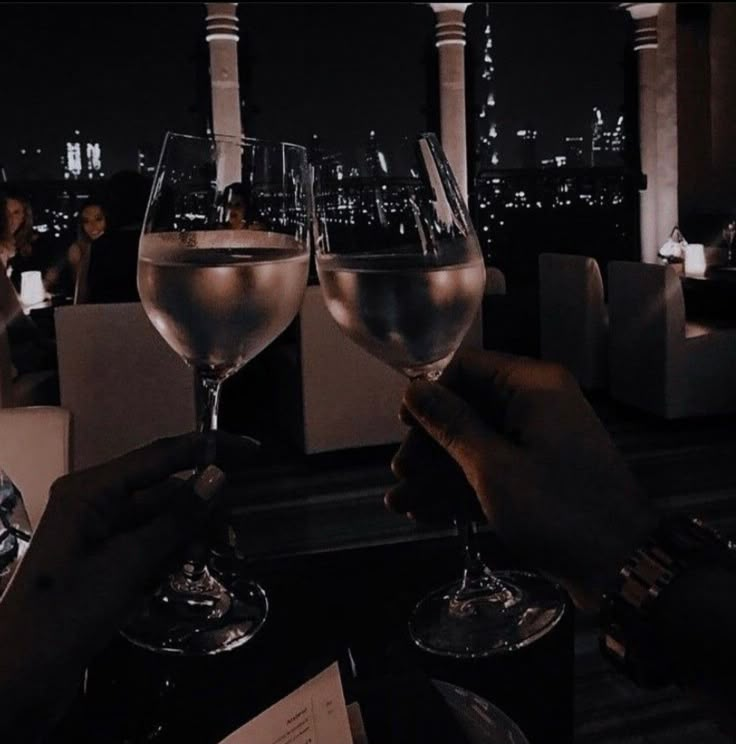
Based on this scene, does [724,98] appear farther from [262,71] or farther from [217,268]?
[217,268]

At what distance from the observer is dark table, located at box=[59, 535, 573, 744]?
2.13ft

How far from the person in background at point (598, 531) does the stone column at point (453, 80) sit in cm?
788

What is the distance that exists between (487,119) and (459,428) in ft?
29.7

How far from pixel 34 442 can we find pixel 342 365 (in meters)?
2.84

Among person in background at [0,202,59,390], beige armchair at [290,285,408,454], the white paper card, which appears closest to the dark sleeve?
person in background at [0,202,59,390]

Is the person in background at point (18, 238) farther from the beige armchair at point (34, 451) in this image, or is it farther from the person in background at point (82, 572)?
the person in background at point (82, 572)

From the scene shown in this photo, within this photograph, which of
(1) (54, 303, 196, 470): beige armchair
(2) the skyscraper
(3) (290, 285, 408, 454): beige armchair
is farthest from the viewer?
(2) the skyscraper

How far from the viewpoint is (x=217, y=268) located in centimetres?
78

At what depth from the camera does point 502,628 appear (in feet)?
2.69

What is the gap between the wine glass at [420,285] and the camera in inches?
30.3

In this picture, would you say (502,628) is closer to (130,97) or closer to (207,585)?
(207,585)

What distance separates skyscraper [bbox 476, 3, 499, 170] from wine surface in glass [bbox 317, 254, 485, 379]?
28.4 feet

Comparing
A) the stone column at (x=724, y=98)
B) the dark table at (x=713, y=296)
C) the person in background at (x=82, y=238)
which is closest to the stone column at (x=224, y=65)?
the person in background at (x=82, y=238)

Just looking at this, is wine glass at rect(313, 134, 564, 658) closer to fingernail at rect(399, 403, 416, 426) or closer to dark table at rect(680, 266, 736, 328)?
fingernail at rect(399, 403, 416, 426)
